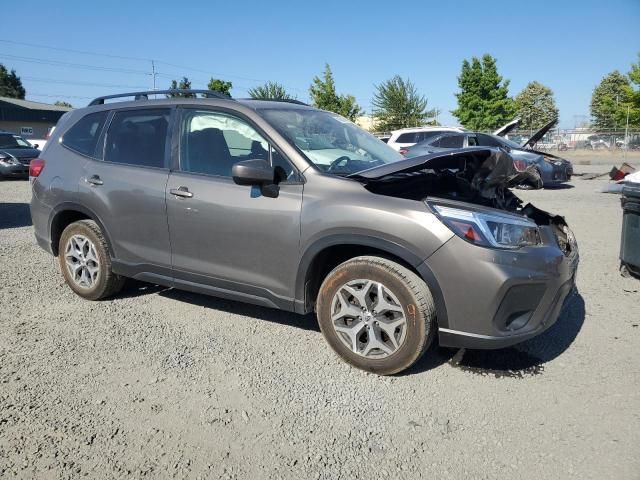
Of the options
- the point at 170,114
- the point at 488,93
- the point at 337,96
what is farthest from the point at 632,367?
the point at 488,93

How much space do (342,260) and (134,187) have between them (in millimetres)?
1849

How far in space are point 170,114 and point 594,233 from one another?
21.9 ft

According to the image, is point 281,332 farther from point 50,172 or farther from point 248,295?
point 50,172

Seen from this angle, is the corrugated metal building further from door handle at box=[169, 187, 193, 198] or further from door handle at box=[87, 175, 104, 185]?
door handle at box=[169, 187, 193, 198]

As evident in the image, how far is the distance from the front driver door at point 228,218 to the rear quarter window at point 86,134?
1048mm

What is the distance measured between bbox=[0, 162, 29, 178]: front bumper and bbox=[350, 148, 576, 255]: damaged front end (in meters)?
16.0

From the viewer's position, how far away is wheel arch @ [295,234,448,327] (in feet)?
10.2

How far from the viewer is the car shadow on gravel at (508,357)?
3457mm

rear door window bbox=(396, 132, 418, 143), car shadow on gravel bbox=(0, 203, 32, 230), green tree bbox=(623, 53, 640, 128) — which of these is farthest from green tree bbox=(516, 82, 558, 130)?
car shadow on gravel bbox=(0, 203, 32, 230)

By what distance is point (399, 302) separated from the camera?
319cm

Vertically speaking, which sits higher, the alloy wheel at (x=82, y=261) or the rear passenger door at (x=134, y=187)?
the rear passenger door at (x=134, y=187)

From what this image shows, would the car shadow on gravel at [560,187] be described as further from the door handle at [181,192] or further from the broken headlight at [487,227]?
the door handle at [181,192]

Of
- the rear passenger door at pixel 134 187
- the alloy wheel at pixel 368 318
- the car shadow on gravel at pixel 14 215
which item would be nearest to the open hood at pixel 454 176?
the alloy wheel at pixel 368 318

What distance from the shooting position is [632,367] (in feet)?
11.4
